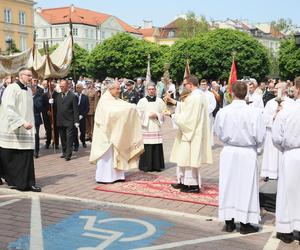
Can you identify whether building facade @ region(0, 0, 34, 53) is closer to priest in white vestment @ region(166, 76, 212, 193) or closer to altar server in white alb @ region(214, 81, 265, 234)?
priest in white vestment @ region(166, 76, 212, 193)

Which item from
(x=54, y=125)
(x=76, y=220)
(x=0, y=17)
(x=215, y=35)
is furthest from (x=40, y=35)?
(x=76, y=220)

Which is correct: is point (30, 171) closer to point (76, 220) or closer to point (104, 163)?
point (104, 163)

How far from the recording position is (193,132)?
311 inches

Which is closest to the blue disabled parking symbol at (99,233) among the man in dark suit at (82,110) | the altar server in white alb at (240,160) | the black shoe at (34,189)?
the altar server in white alb at (240,160)

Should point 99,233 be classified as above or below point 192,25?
below

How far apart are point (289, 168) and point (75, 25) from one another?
100m

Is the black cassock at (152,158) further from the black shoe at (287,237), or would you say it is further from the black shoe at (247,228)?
the black shoe at (287,237)

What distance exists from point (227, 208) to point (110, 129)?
12.1 feet

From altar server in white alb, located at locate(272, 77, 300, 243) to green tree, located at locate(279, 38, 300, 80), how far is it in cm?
4844

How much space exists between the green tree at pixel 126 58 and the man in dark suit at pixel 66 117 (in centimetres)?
4570

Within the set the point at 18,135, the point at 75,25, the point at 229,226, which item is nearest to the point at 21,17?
the point at 75,25

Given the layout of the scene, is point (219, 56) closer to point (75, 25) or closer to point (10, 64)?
point (10, 64)

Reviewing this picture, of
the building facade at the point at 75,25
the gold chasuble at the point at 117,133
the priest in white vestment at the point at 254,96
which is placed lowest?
the gold chasuble at the point at 117,133

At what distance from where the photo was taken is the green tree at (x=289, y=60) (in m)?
52.7
